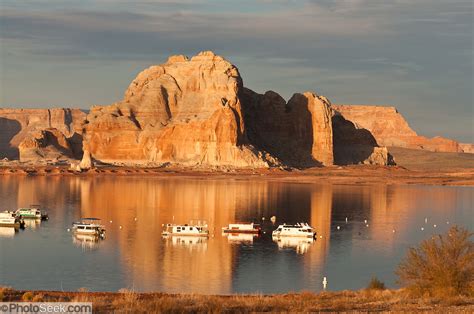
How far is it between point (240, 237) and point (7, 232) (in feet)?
75.6

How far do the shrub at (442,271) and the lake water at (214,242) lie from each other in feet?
35.9

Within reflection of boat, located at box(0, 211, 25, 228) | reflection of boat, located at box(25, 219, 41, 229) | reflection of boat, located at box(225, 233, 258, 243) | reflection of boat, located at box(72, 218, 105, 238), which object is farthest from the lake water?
reflection of boat, located at box(0, 211, 25, 228)

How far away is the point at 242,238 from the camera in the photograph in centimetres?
7569

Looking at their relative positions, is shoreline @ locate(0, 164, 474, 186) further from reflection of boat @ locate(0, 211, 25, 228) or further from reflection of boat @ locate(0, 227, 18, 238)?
reflection of boat @ locate(0, 227, 18, 238)

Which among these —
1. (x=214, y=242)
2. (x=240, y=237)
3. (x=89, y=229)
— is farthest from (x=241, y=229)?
(x=89, y=229)

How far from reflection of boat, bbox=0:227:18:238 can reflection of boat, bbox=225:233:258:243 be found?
20.7 m

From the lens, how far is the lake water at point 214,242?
172 feet

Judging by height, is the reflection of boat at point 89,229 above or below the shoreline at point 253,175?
above

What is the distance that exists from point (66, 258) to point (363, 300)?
32672 mm

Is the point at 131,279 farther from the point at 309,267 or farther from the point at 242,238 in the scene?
the point at 242,238

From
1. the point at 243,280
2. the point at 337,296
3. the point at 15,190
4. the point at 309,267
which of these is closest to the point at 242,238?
the point at 309,267

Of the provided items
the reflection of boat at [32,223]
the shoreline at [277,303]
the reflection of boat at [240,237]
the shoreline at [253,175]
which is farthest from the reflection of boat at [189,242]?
the shoreline at [253,175]

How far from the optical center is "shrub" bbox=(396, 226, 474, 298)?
3781cm

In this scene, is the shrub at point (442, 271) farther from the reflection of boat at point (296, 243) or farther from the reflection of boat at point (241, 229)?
the reflection of boat at point (241, 229)
